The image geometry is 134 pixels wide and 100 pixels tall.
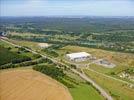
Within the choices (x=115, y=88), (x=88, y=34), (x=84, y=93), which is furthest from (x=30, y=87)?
(x=88, y=34)

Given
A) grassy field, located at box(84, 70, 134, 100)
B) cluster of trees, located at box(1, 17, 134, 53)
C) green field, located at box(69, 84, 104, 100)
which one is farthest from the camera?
cluster of trees, located at box(1, 17, 134, 53)

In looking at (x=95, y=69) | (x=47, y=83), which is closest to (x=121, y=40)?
(x=95, y=69)

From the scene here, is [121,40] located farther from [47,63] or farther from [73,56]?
[47,63]

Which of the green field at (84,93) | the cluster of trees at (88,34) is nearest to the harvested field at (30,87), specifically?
the green field at (84,93)

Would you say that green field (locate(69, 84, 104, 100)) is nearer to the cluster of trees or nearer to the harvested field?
the harvested field

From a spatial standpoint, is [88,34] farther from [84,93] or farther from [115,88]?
[84,93]

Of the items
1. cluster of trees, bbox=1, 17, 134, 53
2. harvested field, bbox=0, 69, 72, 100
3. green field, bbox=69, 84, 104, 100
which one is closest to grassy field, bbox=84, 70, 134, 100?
green field, bbox=69, 84, 104, 100
